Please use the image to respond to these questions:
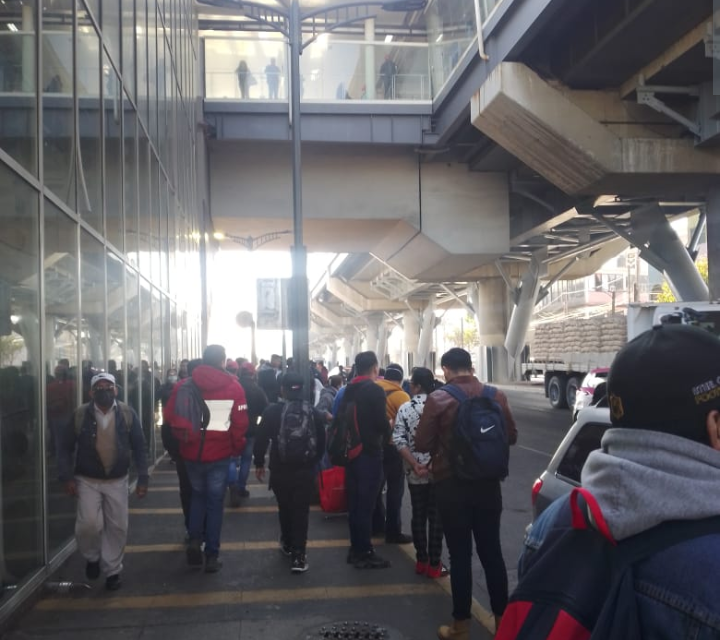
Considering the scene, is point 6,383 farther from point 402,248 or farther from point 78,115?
point 402,248

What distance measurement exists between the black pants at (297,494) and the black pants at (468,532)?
195 centimetres

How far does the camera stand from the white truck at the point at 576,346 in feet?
58.0

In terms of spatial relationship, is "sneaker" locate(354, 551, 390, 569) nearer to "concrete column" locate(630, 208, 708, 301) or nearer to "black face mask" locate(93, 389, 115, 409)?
"black face mask" locate(93, 389, 115, 409)

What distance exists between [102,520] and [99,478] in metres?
0.33

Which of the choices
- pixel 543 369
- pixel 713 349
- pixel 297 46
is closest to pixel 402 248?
pixel 543 369

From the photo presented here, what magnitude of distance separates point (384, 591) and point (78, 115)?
212 inches

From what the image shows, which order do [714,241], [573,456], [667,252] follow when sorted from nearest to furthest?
[573,456] < [714,241] < [667,252]

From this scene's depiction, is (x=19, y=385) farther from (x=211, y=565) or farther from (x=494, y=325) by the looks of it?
(x=494, y=325)

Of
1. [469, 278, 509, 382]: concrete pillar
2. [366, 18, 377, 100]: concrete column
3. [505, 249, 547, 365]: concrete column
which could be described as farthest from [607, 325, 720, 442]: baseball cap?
[469, 278, 509, 382]: concrete pillar

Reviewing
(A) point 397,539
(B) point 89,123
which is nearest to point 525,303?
(A) point 397,539

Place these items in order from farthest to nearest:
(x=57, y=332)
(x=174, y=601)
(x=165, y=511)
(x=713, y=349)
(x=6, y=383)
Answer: (x=165, y=511)
(x=57, y=332)
(x=174, y=601)
(x=6, y=383)
(x=713, y=349)

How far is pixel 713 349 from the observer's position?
4.97 ft

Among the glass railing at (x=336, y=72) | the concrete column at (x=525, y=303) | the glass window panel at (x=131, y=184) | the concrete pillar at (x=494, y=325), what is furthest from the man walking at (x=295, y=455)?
the concrete pillar at (x=494, y=325)

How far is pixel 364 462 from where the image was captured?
21.2 feet
